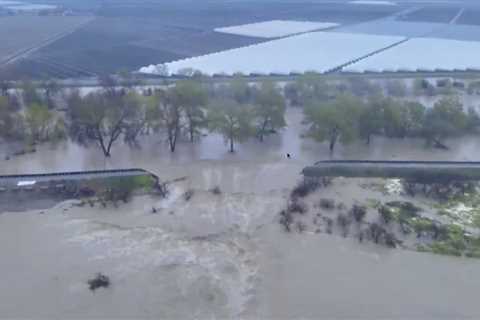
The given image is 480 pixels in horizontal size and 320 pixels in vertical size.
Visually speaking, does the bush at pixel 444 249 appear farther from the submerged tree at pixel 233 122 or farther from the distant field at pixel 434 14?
the distant field at pixel 434 14

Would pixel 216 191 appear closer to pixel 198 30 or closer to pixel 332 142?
pixel 332 142

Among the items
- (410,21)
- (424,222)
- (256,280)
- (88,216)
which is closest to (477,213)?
(424,222)

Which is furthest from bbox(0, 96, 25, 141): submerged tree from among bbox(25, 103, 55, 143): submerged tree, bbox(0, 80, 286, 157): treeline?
bbox(25, 103, 55, 143): submerged tree

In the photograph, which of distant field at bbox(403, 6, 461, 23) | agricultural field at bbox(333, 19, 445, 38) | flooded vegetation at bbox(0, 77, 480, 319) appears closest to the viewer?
flooded vegetation at bbox(0, 77, 480, 319)

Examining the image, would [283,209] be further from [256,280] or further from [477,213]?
[477,213]

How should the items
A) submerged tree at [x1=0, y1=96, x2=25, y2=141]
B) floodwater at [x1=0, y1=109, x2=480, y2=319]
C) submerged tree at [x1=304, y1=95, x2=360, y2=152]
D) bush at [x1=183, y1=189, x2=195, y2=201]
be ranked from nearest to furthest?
floodwater at [x1=0, y1=109, x2=480, y2=319], bush at [x1=183, y1=189, x2=195, y2=201], submerged tree at [x1=304, y1=95, x2=360, y2=152], submerged tree at [x1=0, y1=96, x2=25, y2=141]

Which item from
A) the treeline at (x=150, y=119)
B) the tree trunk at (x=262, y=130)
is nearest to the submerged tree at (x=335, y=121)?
the treeline at (x=150, y=119)

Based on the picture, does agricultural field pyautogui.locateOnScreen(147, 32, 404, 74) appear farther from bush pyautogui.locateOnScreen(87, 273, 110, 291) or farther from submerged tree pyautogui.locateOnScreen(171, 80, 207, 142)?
bush pyautogui.locateOnScreen(87, 273, 110, 291)

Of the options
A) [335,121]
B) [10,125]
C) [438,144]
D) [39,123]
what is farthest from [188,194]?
[438,144]
